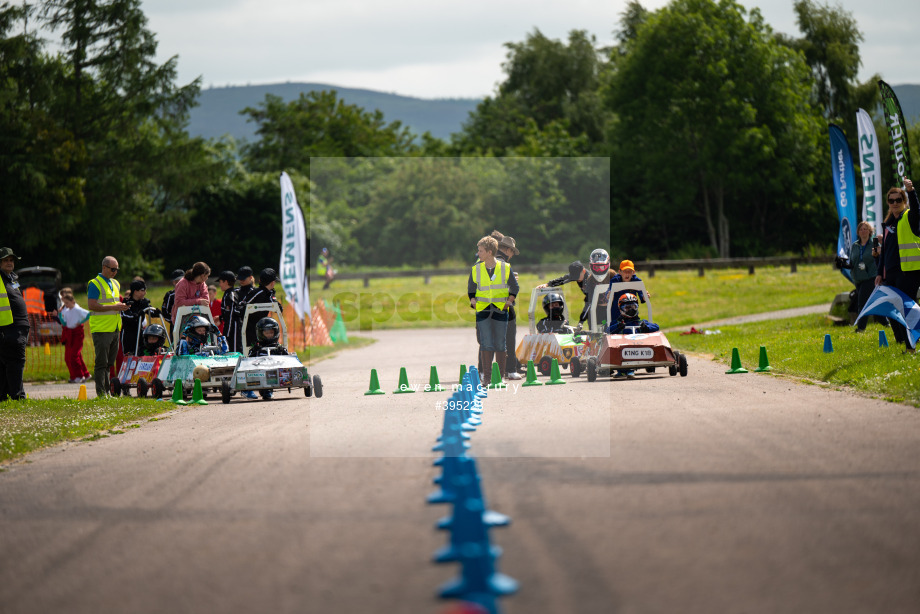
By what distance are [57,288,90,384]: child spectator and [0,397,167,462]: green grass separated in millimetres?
7532

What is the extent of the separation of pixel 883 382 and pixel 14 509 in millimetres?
9780

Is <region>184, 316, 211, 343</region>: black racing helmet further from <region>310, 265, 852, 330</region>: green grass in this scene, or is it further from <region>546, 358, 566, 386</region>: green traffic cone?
<region>310, 265, 852, 330</region>: green grass

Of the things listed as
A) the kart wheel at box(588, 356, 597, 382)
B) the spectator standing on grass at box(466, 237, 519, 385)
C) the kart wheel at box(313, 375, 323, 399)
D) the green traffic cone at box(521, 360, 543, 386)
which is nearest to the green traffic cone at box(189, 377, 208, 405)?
the kart wheel at box(313, 375, 323, 399)

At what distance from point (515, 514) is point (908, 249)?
9.67 m

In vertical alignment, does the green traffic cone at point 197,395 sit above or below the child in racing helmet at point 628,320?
below

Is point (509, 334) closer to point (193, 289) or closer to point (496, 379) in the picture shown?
point (496, 379)

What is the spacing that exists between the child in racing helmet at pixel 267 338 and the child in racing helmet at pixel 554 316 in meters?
4.70

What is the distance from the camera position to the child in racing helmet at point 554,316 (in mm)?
18531

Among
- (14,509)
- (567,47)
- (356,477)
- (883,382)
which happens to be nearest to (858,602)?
(356,477)

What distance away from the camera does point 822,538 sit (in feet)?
19.5

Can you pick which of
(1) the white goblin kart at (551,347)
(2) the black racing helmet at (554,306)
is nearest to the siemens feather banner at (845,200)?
(2) the black racing helmet at (554,306)

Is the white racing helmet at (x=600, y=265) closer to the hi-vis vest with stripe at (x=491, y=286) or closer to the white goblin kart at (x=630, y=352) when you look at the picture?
the white goblin kart at (x=630, y=352)

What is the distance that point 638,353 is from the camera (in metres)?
16.0

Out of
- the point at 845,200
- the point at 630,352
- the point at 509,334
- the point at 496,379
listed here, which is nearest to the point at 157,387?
the point at 496,379
